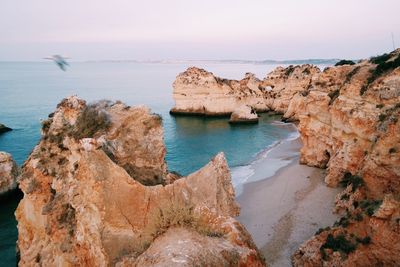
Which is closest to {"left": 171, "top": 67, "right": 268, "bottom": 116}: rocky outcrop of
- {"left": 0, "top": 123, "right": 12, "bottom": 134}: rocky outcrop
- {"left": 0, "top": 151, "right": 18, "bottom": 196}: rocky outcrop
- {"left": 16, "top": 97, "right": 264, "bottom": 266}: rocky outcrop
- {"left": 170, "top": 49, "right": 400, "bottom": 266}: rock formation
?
{"left": 0, "top": 123, "right": 12, "bottom": 134}: rocky outcrop

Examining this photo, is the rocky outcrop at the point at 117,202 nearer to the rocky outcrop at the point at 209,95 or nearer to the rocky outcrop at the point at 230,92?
the rocky outcrop at the point at 209,95

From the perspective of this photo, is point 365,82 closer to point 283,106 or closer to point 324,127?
point 324,127

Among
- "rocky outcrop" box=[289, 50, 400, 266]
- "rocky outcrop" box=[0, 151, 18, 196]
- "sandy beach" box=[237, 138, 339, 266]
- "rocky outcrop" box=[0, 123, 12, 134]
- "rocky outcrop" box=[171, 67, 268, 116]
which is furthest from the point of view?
"rocky outcrop" box=[171, 67, 268, 116]

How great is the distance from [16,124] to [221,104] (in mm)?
34703

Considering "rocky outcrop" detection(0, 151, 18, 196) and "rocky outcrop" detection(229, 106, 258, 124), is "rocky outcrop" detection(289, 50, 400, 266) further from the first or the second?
"rocky outcrop" detection(229, 106, 258, 124)

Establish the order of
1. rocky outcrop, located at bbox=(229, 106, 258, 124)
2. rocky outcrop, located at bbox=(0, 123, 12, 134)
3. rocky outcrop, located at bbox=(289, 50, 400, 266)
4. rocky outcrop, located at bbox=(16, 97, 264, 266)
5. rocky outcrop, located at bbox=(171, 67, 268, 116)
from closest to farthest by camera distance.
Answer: rocky outcrop, located at bbox=(16, 97, 264, 266) < rocky outcrop, located at bbox=(289, 50, 400, 266) < rocky outcrop, located at bbox=(0, 123, 12, 134) < rocky outcrop, located at bbox=(229, 106, 258, 124) < rocky outcrop, located at bbox=(171, 67, 268, 116)

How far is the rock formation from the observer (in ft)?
48.7

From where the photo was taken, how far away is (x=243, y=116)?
63188 millimetres

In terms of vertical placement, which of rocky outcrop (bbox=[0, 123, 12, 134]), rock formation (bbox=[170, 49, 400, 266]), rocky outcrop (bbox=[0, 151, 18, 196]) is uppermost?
rock formation (bbox=[170, 49, 400, 266])

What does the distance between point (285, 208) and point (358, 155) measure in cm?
589

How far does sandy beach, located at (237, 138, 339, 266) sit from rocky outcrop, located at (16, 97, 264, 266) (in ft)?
20.8

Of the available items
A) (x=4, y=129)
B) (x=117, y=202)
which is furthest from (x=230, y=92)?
(x=117, y=202)

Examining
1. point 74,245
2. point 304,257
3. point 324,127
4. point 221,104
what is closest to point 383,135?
point 304,257

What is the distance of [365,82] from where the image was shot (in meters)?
24.9
